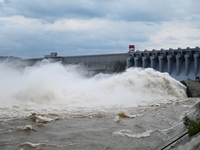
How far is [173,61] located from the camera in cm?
4556

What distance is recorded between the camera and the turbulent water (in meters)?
10.1

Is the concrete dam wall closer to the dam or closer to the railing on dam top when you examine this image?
the dam

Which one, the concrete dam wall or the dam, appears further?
the concrete dam wall

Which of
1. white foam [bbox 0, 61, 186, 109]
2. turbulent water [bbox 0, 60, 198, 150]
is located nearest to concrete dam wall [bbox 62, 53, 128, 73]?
white foam [bbox 0, 61, 186, 109]

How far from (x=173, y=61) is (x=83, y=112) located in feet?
108

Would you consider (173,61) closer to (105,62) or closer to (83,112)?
(105,62)

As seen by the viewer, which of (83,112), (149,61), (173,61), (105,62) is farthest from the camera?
(105,62)

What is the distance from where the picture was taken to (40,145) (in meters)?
9.40

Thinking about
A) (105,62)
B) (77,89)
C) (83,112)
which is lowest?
(83,112)

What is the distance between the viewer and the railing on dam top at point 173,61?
4172 cm

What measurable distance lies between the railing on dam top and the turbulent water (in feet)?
49.2

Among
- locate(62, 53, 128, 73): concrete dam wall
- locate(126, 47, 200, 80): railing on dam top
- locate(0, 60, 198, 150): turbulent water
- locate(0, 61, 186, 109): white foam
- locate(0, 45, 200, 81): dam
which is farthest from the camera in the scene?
locate(62, 53, 128, 73): concrete dam wall

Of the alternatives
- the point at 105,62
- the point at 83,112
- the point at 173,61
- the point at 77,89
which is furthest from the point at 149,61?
the point at 83,112

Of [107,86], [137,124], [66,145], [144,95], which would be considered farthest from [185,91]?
[66,145]
